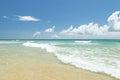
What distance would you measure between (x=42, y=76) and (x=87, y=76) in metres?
1.49

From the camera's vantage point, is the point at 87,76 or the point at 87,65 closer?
the point at 87,76

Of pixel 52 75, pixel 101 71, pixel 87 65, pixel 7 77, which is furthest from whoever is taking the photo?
pixel 87 65

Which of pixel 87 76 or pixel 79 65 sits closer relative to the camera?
pixel 87 76

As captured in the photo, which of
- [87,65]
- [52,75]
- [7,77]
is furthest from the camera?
[87,65]

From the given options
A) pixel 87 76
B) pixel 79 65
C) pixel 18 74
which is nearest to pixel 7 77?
pixel 18 74

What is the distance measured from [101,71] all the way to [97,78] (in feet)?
3.87

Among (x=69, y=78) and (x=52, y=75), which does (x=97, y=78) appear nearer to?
(x=69, y=78)

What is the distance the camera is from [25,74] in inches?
235

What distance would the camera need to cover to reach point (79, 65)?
8.13m

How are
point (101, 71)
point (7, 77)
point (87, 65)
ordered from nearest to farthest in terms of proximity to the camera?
1. point (7, 77)
2. point (101, 71)
3. point (87, 65)

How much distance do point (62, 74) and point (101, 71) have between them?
1674 mm

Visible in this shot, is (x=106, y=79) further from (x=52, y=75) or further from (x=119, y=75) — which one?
(x=52, y=75)

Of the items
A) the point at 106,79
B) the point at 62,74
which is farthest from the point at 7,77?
the point at 106,79

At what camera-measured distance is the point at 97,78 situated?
5723 mm
